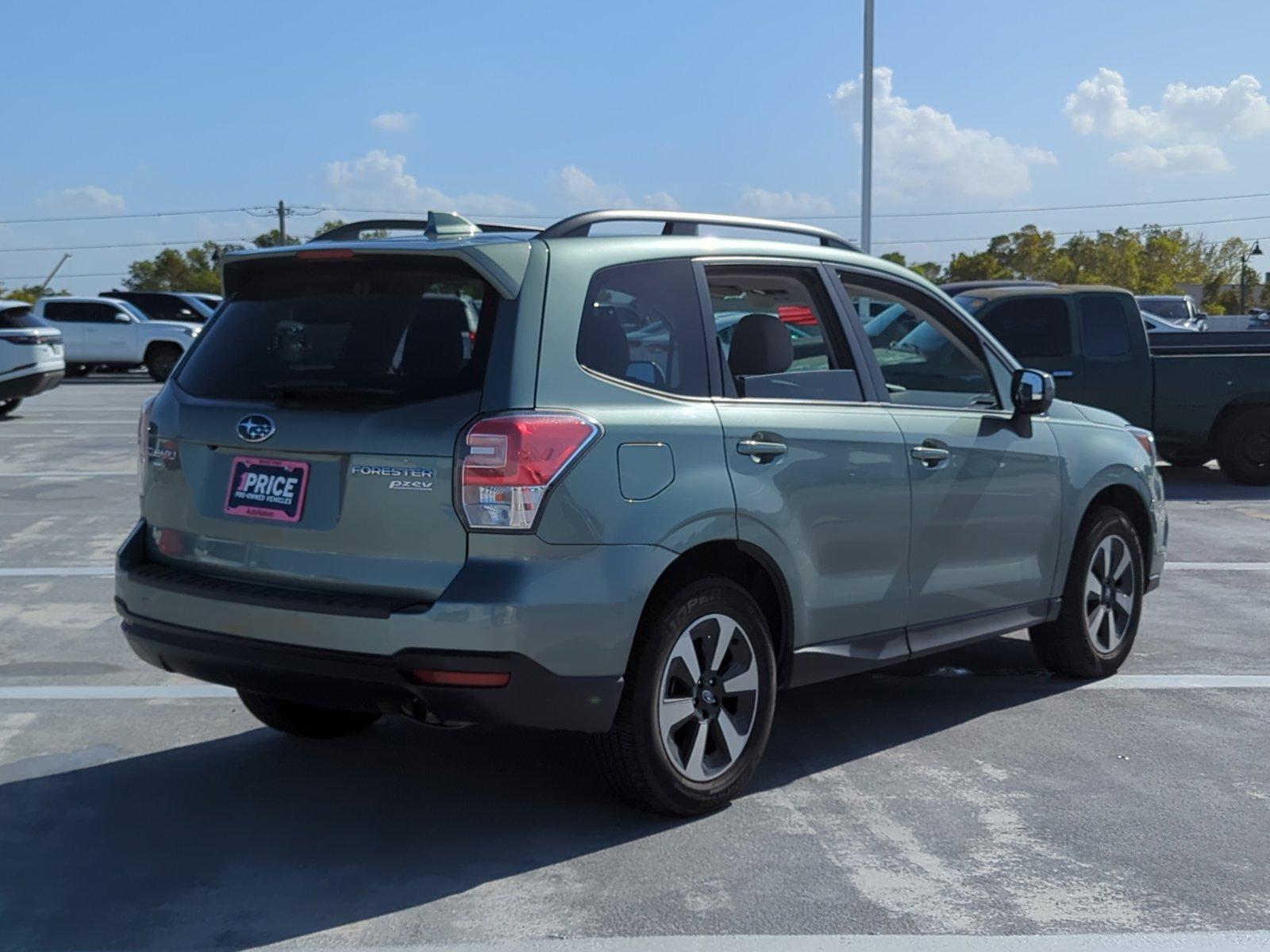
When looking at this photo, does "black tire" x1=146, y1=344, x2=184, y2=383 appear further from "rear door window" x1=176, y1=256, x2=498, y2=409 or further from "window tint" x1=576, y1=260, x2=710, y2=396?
"window tint" x1=576, y1=260, x2=710, y2=396

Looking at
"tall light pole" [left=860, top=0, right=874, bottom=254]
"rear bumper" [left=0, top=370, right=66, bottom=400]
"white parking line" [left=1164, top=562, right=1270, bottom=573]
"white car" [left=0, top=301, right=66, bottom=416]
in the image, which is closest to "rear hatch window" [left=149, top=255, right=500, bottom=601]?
"white parking line" [left=1164, top=562, right=1270, bottom=573]

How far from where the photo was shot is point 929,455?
18.8ft

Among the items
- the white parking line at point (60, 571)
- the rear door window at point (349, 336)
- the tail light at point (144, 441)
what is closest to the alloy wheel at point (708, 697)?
the rear door window at point (349, 336)

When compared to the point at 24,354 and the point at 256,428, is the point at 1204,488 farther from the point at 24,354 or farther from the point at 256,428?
the point at 24,354

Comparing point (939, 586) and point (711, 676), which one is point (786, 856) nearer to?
point (711, 676)

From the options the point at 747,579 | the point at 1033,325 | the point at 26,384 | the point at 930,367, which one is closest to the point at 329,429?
the point at 747,579

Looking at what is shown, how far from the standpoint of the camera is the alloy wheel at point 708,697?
4.76 meters

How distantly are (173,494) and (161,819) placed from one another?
0.99 metres

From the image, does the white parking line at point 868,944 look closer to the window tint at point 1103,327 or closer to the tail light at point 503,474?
the tail light at point 503,474

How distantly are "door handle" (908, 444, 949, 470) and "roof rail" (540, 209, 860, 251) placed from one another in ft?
2.54

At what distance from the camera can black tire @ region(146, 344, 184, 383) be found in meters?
34.7

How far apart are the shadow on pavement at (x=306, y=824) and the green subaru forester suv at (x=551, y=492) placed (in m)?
0.29

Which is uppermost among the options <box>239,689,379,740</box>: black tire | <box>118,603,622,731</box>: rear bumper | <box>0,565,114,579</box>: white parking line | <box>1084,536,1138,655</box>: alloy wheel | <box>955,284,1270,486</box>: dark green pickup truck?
<box>955,284,1270,486</box>: dark green pickup truck

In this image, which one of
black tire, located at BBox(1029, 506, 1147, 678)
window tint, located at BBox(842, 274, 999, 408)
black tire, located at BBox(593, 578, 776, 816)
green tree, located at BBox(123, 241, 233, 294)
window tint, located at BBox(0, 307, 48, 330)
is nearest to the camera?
black tire, located at BBox(593, 578, 776, 816)
